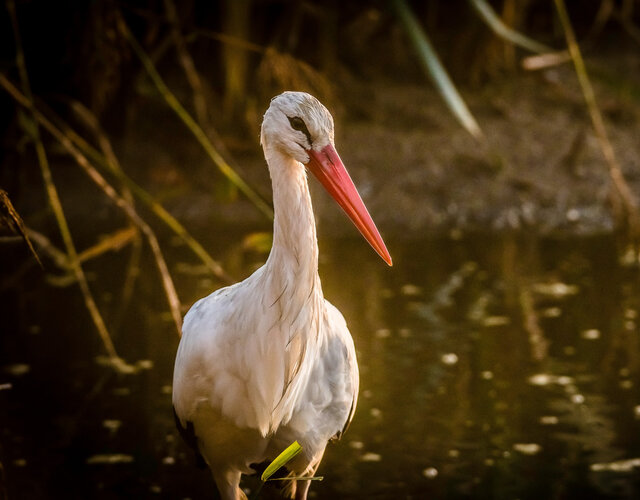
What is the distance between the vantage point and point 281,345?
3.25 metres

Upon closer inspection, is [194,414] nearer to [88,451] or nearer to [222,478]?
[222,478]

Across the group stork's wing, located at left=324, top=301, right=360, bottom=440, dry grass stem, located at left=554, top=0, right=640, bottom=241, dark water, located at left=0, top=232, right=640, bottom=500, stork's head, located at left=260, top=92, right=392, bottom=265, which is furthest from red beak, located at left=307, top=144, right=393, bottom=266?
dark water, located at left=0, top=232, right=640, bottom=500

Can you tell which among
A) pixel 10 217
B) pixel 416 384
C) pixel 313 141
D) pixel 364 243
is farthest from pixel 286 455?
pixel 364 243

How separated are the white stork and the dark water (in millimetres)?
637

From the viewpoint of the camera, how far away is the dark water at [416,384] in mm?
4422

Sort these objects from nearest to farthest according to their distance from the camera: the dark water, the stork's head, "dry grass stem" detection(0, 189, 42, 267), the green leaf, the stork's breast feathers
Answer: the green leaf → "dry grass stem" detection(0, 189, 42, 267) → the stork's head → the stork's breast feathers → the dark water

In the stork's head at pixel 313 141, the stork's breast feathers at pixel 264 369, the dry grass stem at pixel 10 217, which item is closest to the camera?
the dry grass stem at pixel 10 217

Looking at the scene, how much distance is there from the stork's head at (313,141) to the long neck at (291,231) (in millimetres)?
53

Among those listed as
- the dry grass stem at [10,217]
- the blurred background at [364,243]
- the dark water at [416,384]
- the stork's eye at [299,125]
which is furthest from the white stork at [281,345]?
the dry grass stem at [10,217]

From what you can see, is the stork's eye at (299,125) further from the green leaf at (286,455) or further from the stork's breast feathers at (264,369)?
the green leaf at (286,455)

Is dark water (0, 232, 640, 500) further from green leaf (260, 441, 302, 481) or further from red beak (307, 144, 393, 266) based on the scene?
green leaf (260, 441, 302, 481)

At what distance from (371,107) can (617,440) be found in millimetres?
6080

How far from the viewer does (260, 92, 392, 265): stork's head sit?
9.91 ft

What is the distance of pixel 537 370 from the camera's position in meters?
5.61
